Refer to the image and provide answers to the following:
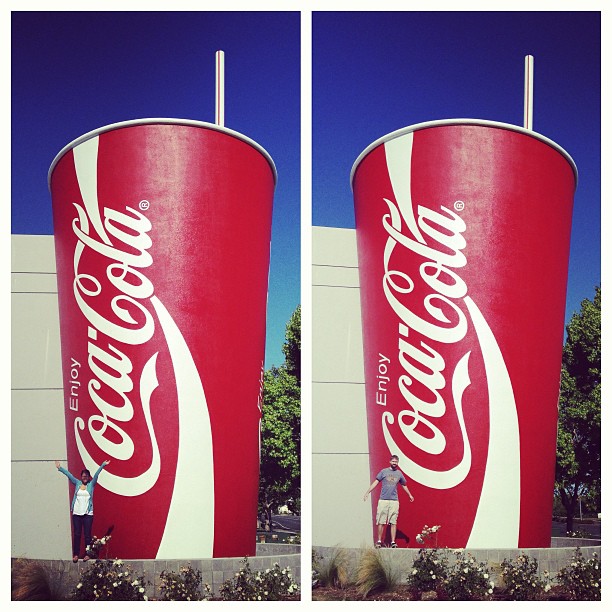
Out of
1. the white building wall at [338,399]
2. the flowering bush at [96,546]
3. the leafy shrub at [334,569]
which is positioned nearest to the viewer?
the flowering bush at [96,546]

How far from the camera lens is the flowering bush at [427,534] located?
19.6ft

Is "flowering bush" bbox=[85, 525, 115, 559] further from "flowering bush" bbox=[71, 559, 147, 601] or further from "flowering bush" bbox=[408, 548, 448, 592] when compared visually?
"flowering bush" bbox=[408, 548, 448, 592]

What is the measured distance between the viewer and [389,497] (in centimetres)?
619

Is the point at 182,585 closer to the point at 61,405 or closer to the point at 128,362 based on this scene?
the point at 128,362

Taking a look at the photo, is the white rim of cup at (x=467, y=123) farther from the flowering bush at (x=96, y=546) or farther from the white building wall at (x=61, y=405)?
the flowering bush at (x=96, y=546)

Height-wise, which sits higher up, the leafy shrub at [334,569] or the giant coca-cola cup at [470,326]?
the giant coca-cola cup at [470,326]

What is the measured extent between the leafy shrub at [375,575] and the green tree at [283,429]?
126cm

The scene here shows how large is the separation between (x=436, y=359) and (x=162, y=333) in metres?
1.91

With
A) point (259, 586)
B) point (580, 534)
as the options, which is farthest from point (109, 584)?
point (580, 534)

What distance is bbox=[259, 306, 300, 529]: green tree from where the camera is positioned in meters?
6.87

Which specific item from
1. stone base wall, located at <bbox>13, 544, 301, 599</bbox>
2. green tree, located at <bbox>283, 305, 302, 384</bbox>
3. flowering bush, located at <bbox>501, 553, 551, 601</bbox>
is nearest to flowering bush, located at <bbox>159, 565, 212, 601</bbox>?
stone base wall, located at <bbox>13, 544, 301, 599</bbox>

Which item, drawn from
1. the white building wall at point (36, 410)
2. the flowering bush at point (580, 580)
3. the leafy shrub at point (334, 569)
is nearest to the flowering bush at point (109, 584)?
the white building wall at point (36, 410)

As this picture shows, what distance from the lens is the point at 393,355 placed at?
6320 mm

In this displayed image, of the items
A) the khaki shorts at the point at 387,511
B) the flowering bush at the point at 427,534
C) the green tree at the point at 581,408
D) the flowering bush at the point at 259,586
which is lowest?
the flowering bush at the point at 259,586
